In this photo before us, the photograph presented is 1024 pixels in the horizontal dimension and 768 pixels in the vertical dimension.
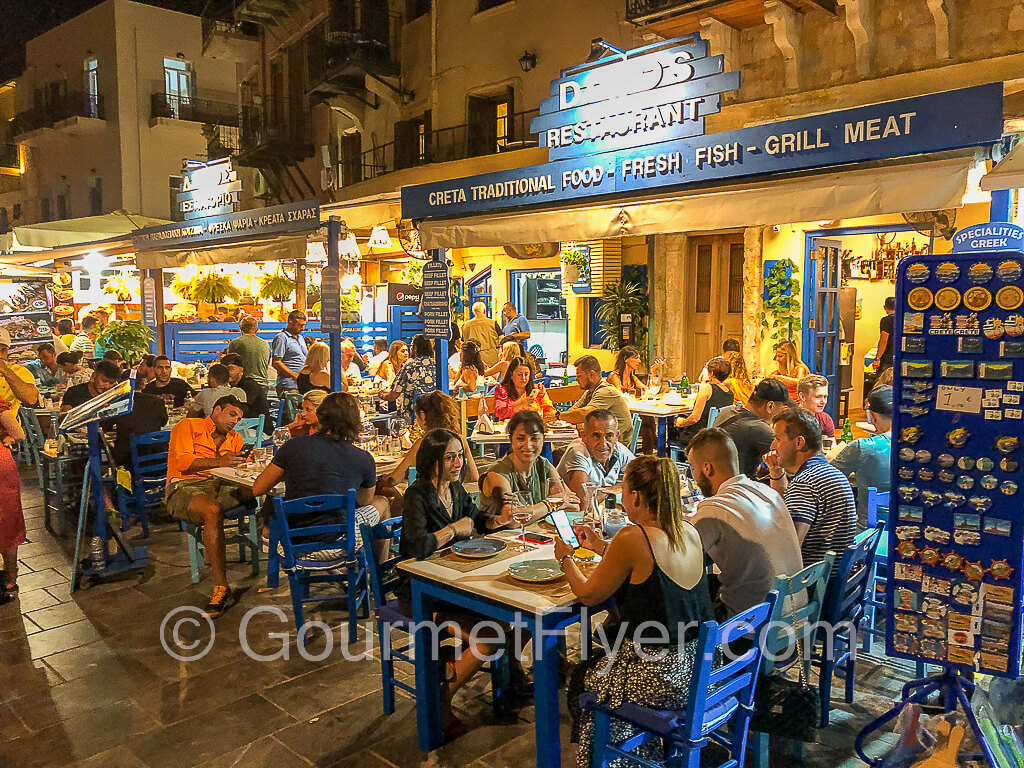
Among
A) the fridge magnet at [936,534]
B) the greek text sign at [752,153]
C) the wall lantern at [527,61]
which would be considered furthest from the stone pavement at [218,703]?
the wall lantern at [527,61]

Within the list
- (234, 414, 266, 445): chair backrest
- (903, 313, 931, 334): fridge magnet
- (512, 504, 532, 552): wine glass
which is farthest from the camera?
(234, 414, 266, 445): chair backrest

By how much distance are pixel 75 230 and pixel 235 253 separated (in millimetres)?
13303

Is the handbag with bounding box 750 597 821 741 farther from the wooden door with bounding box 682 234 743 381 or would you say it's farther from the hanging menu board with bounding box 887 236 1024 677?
the wooden door with bounding box 682 234 743 381

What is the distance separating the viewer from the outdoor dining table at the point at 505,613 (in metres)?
3.16

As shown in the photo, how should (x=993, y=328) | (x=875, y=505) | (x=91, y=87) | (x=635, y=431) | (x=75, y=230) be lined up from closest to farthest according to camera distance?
(x=993, y=328) < (x=875, y=505) < (x=635, y=431) < (x=75, y=230) < (x=91, y=87)

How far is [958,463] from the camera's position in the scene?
3.41 meters

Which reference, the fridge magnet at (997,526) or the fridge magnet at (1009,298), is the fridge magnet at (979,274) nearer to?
the fridge magnet at (1009,298)

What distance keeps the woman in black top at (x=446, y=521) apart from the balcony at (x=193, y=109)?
2500 centimetres

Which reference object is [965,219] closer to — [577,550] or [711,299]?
[711,299]

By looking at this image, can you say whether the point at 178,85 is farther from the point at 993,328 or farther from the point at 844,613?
the point at 993,328

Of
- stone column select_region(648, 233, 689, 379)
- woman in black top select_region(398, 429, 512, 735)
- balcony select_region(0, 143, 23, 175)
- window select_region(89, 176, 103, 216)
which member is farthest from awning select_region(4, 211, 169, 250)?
woman in black top select_region(398, 429, 512, 735)

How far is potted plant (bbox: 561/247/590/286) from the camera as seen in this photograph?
13.6m

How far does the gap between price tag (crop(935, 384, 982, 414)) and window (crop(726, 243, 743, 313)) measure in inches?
344

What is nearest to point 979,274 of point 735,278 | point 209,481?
point 209,481
